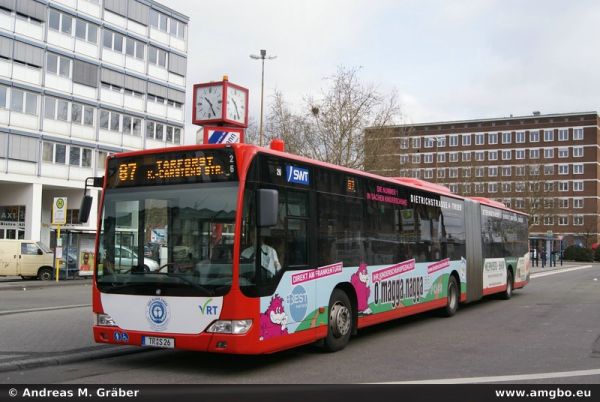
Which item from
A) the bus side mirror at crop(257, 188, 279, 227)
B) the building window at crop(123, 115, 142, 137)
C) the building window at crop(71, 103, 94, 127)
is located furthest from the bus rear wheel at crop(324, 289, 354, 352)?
the building window at crop(123, 115, 142, 137)

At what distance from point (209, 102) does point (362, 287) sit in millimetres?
6645

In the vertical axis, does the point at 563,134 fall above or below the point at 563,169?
above

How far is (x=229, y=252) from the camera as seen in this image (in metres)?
7.55

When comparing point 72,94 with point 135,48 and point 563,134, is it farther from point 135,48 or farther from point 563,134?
point 563,134

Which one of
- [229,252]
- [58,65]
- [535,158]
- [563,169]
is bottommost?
[229,252]

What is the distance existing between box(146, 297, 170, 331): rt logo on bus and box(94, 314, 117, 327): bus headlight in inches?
24.2

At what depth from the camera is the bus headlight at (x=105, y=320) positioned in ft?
27.0

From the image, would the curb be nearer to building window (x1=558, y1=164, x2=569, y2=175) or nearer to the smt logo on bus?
the smt logo on bus

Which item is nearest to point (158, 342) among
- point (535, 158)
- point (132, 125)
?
point (132, 125)

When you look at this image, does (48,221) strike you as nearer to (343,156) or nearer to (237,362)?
(343,156)

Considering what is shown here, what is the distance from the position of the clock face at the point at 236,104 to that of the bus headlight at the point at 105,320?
714 centimetres

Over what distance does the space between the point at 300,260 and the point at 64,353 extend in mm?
3619

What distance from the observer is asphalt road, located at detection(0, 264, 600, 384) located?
7.67 metres

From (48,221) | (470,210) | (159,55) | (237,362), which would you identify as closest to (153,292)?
(237,362)
